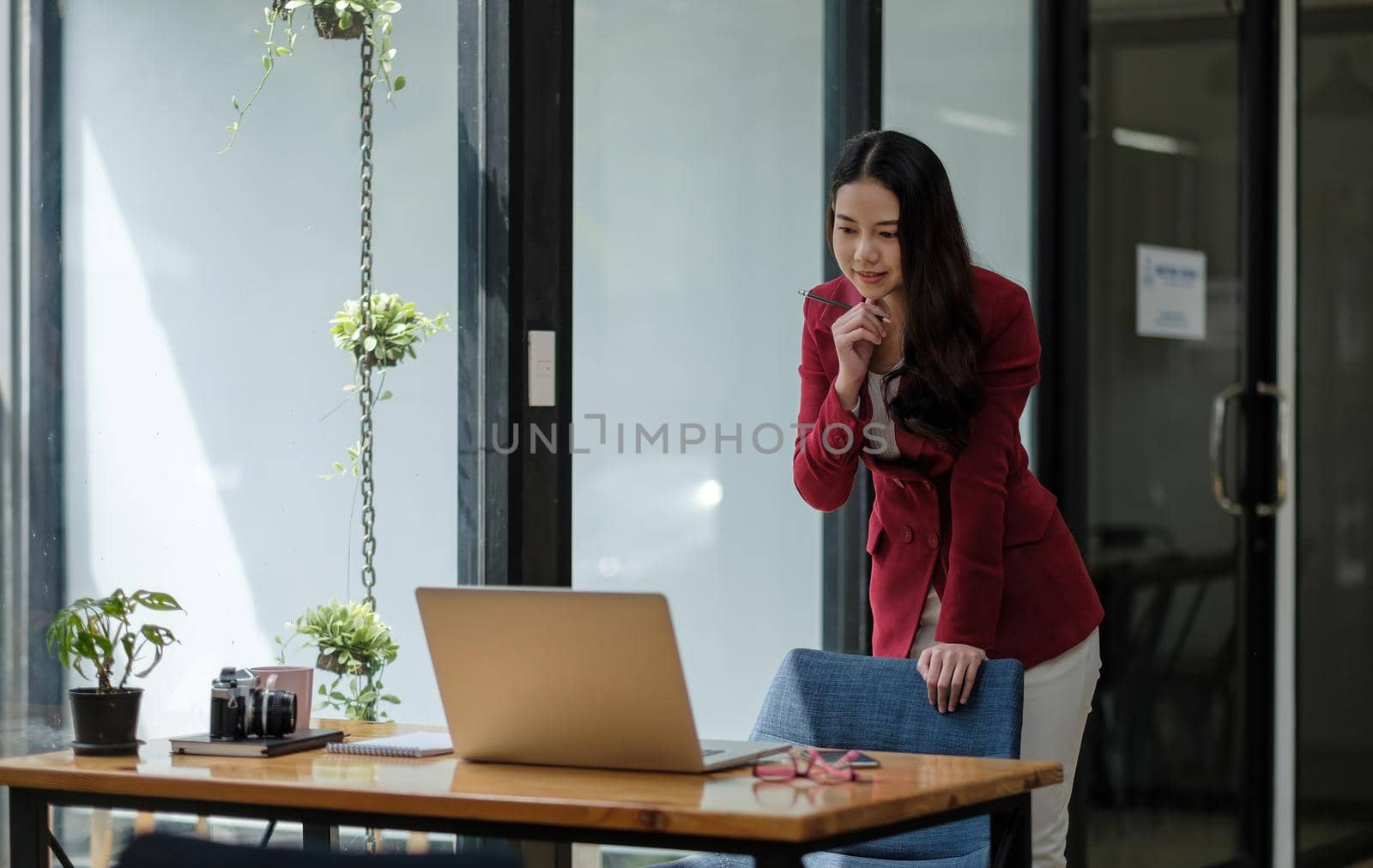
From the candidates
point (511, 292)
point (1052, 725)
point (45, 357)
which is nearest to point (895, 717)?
point (1052, 725)

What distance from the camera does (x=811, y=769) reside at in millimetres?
1789

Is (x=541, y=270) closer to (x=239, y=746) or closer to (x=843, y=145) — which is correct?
(x=843, y=145)

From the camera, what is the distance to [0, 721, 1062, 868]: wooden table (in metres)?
1.56

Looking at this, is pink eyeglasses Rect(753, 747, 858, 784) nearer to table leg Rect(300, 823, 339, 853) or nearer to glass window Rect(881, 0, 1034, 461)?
table leg Rect(300, 823, 339, 853)

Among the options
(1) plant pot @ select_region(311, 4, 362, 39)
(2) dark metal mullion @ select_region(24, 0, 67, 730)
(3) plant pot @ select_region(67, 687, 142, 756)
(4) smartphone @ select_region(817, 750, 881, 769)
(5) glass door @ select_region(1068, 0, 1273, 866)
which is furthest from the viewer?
(5) glass door @ select_region(1068, 0, 1273, 866)

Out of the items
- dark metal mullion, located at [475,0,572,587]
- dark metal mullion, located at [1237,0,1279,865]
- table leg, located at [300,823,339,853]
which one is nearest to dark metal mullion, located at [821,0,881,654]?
dark metal mullion, located at [475,0,572,587]

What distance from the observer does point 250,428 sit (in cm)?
256

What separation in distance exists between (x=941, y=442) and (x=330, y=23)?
3.70 feet

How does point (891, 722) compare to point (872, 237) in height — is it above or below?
below

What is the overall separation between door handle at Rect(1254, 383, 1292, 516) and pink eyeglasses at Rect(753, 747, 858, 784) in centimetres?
309

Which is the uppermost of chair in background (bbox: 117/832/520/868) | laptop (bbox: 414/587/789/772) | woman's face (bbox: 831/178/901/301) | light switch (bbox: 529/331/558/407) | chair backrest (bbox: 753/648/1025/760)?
woman's face (bbox: 831/178/901/301)

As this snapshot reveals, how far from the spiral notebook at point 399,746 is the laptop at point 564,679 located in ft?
0.25

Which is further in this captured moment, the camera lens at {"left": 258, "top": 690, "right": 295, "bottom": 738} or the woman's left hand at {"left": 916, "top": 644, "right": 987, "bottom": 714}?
the woman's left hand at {"left": 916, "top": 644, "right": 987, "bottom": 714}

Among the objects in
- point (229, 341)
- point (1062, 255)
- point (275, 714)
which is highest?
point (1062, 255)
